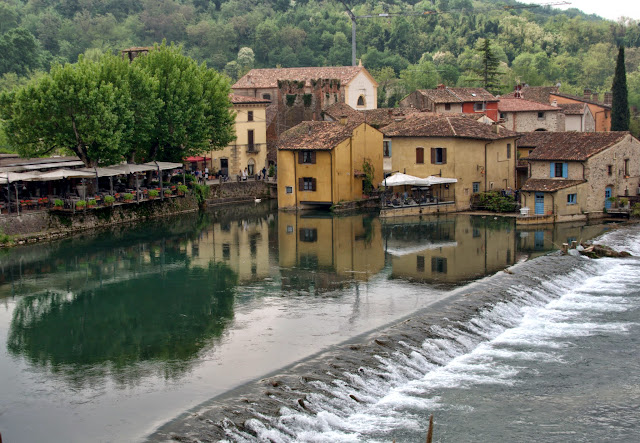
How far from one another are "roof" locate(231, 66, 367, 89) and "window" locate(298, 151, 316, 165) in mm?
25101

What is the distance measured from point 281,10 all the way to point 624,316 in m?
158

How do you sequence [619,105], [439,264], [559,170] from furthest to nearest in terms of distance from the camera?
[619,105] < [559,170] < [439,264]

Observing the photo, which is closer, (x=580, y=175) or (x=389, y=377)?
(x=389, y=377)

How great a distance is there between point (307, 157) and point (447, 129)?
8.95m

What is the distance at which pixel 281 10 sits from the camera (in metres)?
181

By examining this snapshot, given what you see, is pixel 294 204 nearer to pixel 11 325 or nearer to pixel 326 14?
pixel 11 325

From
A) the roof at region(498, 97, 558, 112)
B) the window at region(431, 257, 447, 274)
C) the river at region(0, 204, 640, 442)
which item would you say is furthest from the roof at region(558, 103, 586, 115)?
the window at region(431, 257, 447, 274)

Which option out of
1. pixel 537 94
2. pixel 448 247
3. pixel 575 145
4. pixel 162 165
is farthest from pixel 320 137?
pixel 537 94

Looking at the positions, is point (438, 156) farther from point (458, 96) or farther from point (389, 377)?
point (389, 377)

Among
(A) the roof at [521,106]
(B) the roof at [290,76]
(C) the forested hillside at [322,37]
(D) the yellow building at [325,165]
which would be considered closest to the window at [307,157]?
(D) the yellow building at [325,165]

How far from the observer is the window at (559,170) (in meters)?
51.2

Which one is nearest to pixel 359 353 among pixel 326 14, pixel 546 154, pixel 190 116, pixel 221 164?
pixel 546 154

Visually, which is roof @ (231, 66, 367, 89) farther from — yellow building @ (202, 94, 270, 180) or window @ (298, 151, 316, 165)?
window @ (298, 151, 316, 165)

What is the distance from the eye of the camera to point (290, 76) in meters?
82.5
